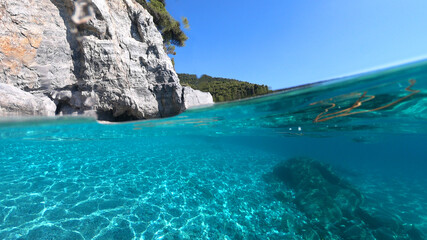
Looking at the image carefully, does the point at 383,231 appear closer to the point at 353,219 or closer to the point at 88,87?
the point at 353,219

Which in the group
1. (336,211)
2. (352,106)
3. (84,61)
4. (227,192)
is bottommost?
(336,211)

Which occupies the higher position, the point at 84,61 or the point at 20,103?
the point at 84,61

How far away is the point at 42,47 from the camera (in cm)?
1034

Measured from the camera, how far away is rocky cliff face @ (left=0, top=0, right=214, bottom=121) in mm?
9748

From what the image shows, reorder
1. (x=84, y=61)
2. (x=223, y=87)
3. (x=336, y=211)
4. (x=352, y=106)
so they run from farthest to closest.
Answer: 1. (x=223, y=87)
2. (x=352, y=106)
3. (x=84, y=61)
4. (x=336, y=211)

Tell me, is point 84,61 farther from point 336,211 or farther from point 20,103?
point 336,211

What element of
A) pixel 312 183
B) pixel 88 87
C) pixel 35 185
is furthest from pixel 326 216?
pixel 88 87

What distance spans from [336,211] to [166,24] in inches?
884

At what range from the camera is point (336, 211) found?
7.29 metres

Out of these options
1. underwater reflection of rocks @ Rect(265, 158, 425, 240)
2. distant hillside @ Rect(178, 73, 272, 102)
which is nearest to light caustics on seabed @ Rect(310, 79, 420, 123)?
underwater reflection of rocks @ Rect(265, 158, 425, 240)

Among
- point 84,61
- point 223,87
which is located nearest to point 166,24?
point 223,87

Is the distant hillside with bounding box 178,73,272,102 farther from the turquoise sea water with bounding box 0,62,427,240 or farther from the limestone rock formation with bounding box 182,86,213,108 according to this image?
→ the turquoise sea water with bounding box 0,62,427,240

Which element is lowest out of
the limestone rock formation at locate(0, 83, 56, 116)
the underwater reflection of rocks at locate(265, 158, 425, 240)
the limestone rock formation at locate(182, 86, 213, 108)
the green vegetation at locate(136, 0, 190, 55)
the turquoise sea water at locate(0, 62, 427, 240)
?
the underwater reflection of rocks at locate(265, 158, 425, 240)

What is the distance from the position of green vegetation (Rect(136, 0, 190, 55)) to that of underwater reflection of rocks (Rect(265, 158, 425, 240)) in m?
19.5
